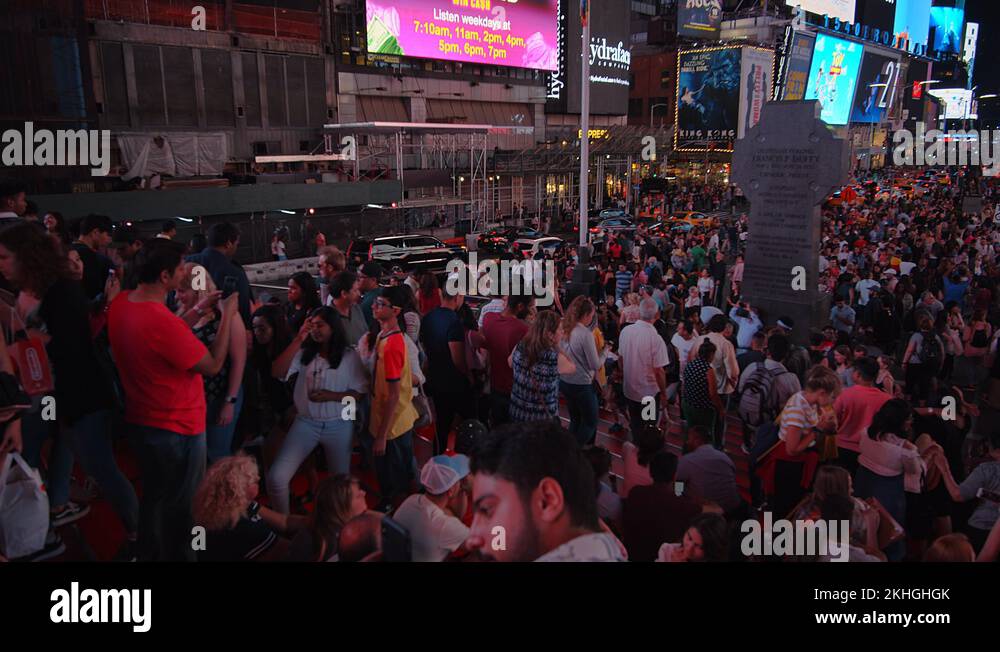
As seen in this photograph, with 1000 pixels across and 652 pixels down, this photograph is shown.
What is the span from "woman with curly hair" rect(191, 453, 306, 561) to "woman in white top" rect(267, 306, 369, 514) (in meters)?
1.00

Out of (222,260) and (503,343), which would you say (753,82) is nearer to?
(503,343)

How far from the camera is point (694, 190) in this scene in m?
51.8

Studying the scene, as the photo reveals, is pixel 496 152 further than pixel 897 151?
Yes

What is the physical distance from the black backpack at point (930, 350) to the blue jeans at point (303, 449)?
24.5 feet

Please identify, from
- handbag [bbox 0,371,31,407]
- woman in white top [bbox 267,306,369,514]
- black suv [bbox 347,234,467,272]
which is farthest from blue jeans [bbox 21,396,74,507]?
black suv [bbox 347,234,467,272]

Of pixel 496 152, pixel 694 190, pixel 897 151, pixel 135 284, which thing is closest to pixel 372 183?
pixel 496 152

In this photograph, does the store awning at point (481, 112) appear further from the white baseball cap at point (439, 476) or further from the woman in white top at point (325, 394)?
the white baseball cap at point (439, 476)

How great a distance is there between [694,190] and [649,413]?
48.0 metres

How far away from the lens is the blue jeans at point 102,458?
4.07 metres

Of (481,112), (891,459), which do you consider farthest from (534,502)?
(481,112)

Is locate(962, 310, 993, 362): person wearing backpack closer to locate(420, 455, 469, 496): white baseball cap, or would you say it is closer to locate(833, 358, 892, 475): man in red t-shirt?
locate(833, 358, 892, 475): man in red t-shirt

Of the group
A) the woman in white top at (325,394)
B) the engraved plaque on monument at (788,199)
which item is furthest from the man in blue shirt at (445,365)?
the engraved plaque on monument at (788,199)

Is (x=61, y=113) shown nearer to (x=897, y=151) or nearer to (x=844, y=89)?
(x=897, y=151)
